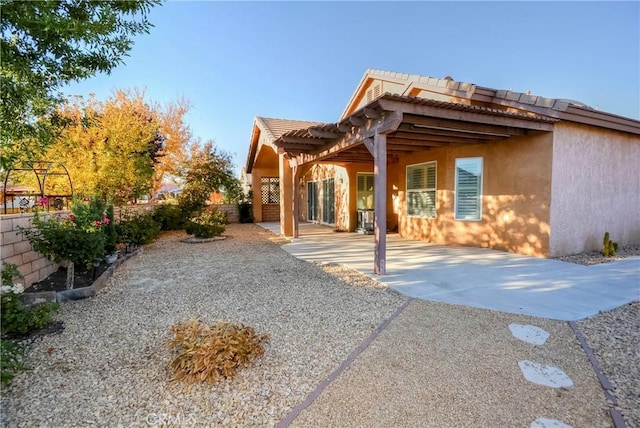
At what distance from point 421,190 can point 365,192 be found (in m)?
3.13

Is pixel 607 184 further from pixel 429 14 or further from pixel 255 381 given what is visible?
pixel 255 381

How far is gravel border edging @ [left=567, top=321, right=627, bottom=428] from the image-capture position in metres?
2.14

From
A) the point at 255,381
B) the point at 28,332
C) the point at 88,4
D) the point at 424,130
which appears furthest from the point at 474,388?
the point at 424,130

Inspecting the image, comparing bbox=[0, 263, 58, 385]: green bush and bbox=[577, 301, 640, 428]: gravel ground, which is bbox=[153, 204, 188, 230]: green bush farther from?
bbox=[577, 301, 640, 428]: gravel ground

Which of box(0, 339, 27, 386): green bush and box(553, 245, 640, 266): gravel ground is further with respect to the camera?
box(553, 245, 640, 266): gravel ground

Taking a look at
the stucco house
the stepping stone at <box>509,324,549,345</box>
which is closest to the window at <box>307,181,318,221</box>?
the stucco house

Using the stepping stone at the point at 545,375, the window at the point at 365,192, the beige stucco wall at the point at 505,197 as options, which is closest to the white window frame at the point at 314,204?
the window at the point at 365,192

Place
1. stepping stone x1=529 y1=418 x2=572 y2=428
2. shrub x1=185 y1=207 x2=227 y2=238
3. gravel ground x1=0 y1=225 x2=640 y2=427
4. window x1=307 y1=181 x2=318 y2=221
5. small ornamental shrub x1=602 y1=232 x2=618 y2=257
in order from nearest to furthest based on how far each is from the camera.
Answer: stepping stone x1=529 y1=418 x2=572 y2=428 → gravel ground x1=0 y1=225 x2=640 y2=427 → small ornamental shrub x1=602 y1=232 x2=618 y2=257 → shrub x1=185 y1=207 x2=227 y2=238 → window x1=307 y1=181 x2=318 y2=221

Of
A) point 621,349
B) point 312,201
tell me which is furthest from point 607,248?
point 312,201

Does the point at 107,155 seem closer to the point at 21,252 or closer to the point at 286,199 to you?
the point at 21,252

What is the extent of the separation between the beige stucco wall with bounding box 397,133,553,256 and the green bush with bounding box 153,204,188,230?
421 inches

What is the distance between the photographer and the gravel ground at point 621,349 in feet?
7.68

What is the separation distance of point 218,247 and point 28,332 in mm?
6193

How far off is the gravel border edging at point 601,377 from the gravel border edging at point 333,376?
1.85 metres
